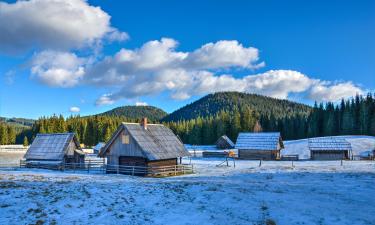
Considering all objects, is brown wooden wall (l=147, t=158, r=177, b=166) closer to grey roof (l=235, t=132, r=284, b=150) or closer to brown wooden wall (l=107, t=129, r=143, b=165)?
brown wooden wall (l=107, t=129, r=143, b=165)

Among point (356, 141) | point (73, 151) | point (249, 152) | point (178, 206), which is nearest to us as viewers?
point (178, 206)

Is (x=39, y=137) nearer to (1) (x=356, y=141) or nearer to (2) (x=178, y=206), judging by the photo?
(2) (x=178, y=206)

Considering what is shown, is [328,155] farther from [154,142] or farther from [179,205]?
[179,205]

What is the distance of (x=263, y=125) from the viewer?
122 m

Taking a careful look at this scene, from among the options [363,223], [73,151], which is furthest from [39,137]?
[363,223]

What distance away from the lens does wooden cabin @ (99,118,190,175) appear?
36438mm

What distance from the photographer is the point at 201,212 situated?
17703mm

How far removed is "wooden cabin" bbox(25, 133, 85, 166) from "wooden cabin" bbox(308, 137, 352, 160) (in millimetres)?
39924

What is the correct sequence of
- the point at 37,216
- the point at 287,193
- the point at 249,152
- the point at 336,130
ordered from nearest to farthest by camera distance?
the point at 37,216, the point at 287,193, the point at 249,152, the point at 336,130

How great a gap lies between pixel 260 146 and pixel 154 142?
1153 inches

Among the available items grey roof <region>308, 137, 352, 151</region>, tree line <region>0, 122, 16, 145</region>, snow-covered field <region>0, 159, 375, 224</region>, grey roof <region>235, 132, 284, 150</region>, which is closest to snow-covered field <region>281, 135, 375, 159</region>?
grey roof <region>308, 137, 352, 151</region>

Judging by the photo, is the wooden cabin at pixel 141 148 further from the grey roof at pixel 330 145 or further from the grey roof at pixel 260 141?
the grey roof at pixel 330 145

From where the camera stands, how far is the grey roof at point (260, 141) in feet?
200

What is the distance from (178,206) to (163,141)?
846 inches
